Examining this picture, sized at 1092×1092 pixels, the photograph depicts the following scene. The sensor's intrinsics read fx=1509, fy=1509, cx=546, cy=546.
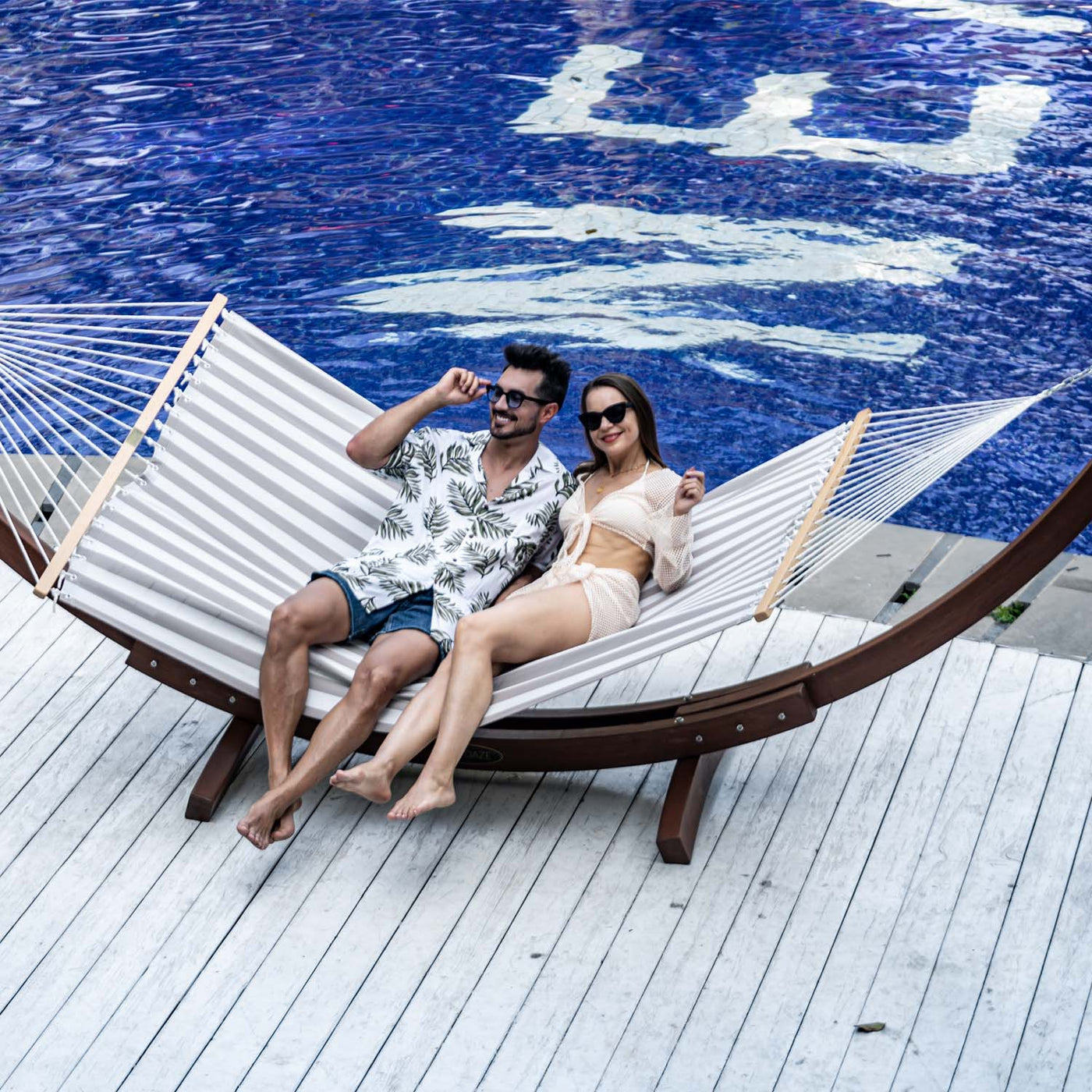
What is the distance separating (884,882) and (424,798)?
0.97m

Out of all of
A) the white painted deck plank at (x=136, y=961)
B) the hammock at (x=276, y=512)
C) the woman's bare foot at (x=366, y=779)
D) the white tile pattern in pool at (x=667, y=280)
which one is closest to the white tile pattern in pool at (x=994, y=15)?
the white tile pattern in pool at (x=667, y=280)

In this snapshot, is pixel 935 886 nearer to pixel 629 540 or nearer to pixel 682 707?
pixel 682 707

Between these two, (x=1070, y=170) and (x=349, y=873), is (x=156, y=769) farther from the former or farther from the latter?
(x=1070, y=170)

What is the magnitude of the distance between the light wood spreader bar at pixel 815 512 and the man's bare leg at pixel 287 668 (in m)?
1.00

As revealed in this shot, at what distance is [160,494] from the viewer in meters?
3.57

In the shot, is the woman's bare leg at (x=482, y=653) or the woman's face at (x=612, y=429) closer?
the woman's bare leg at (x=482, y=653)

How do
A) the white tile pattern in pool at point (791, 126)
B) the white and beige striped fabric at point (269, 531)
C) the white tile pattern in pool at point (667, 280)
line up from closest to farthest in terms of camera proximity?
the white and beige striped fabric at point (269, 531)
the white tile pattern in pool at point (667, 280)
the white tile pattern in pool at point (791, 126)

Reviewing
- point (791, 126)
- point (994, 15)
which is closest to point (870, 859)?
point (791, 126)

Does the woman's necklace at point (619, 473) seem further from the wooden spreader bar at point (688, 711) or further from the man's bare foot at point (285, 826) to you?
the man's bare foot at point (285, 826)

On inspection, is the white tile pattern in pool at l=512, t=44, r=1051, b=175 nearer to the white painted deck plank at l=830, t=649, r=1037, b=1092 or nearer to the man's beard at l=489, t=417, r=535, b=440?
the white painted deck plank at l=830, t=649, r=1037, b=1092

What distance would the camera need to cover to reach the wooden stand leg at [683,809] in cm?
323

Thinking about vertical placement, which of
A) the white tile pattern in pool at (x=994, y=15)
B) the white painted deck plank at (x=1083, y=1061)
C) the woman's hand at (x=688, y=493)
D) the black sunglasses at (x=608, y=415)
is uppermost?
the black sunglasses at (x=608, y=415)

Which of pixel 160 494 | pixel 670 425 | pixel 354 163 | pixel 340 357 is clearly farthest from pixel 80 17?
pixel 160 494

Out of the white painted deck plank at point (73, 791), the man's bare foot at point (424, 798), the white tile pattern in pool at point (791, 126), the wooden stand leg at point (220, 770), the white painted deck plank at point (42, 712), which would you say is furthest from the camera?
the white tile pattern in pool at point (791, 126)
